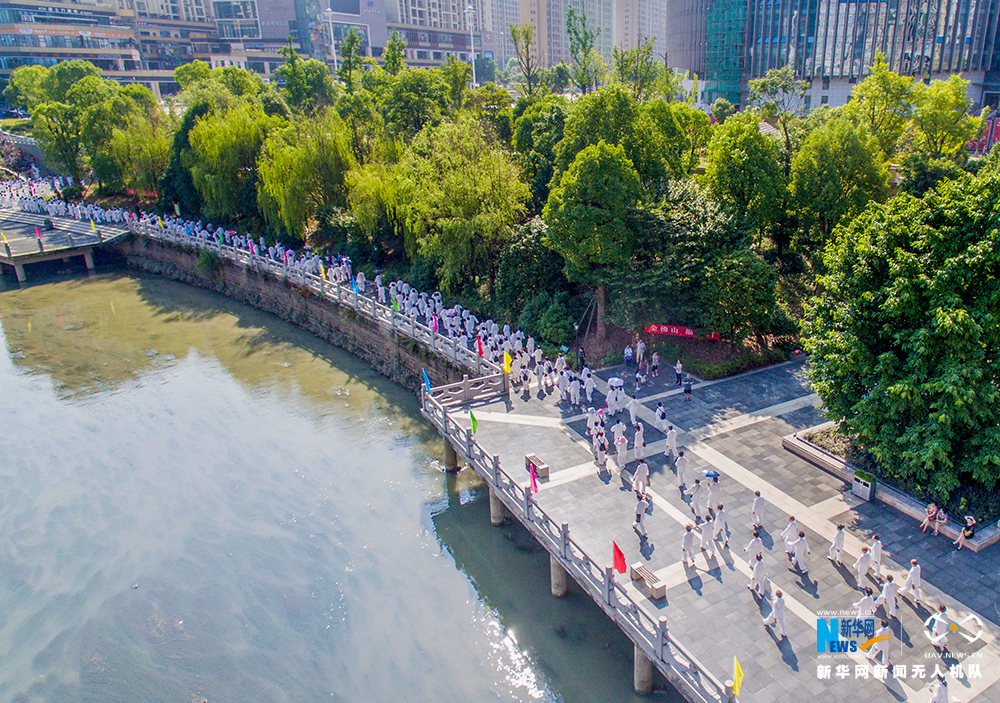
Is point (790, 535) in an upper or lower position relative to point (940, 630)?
upper

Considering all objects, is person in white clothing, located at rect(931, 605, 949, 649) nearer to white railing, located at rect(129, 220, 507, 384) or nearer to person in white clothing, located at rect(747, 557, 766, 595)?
person in white clothing, located at rect(747, 557, 766, 595)

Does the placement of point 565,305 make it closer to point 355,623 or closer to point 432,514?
point 432,514

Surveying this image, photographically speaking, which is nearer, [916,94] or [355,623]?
[355,623]

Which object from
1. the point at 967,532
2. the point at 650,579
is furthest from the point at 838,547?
the point at 650,579

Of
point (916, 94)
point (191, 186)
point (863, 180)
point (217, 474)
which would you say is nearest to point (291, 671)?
point (217, 474)

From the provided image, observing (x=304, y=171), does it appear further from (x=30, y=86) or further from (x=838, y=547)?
(x=30, y=86)

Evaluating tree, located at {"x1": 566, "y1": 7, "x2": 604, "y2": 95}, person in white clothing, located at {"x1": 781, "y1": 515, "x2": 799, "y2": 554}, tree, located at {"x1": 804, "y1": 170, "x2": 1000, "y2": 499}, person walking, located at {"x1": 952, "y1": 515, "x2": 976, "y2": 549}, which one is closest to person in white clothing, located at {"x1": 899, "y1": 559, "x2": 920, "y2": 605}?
person in white clothing, located at {"x1": 781, "y1": 515, "x2": 799, "y2": 554}

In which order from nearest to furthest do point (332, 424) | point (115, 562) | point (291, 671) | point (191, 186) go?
1. point (291, 671)
2. point (115, 562)
3. point (332, 424)
4. point (191, 186)
